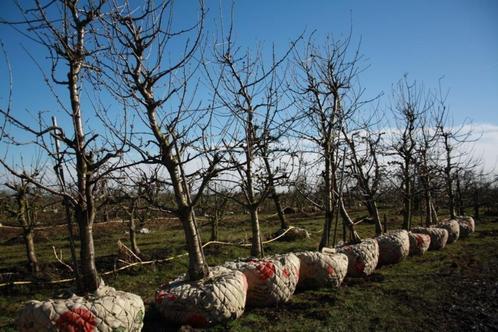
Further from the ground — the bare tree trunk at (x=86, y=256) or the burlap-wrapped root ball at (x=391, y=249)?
the bare tree trunk at (x=86, y=256)

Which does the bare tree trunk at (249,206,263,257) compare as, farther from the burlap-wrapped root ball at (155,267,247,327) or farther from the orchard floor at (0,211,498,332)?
Answer: the burlap-wrapped root ball at (155,267,247,327)

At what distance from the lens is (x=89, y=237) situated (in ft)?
13.1

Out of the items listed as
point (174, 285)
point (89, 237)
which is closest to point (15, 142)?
point (89, 237)

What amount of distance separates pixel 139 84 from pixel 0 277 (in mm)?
6255

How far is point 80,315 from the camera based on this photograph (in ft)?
10.8

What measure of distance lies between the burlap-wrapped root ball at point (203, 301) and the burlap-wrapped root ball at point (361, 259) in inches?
119

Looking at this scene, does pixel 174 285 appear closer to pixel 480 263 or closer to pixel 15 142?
pixel 15 142

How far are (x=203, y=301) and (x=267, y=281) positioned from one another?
42.0 inches

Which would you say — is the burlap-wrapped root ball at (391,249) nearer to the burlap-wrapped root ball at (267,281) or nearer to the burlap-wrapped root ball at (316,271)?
the burlap-wrapped root ball at (316,271)

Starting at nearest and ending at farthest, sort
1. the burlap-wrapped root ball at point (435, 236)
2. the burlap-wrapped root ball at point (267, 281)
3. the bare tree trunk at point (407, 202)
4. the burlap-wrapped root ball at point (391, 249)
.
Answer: the burlap-wrapped root ball at point (267, 281), the burlap-wrapped root ball at point (391, 249), the burlap-wrapped root ball at point (435, 236), the bare tree trunk at point (407, 202)

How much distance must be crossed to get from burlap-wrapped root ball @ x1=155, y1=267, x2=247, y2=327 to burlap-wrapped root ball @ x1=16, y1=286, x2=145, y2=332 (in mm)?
602

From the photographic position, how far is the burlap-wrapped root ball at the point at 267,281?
16.0 ft

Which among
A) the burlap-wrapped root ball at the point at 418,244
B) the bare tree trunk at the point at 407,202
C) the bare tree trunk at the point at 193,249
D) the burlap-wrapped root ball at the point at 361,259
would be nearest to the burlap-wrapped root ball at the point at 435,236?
the bare tree trunk at the point at 407,202

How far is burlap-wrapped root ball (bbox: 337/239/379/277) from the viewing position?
22.1 ft
